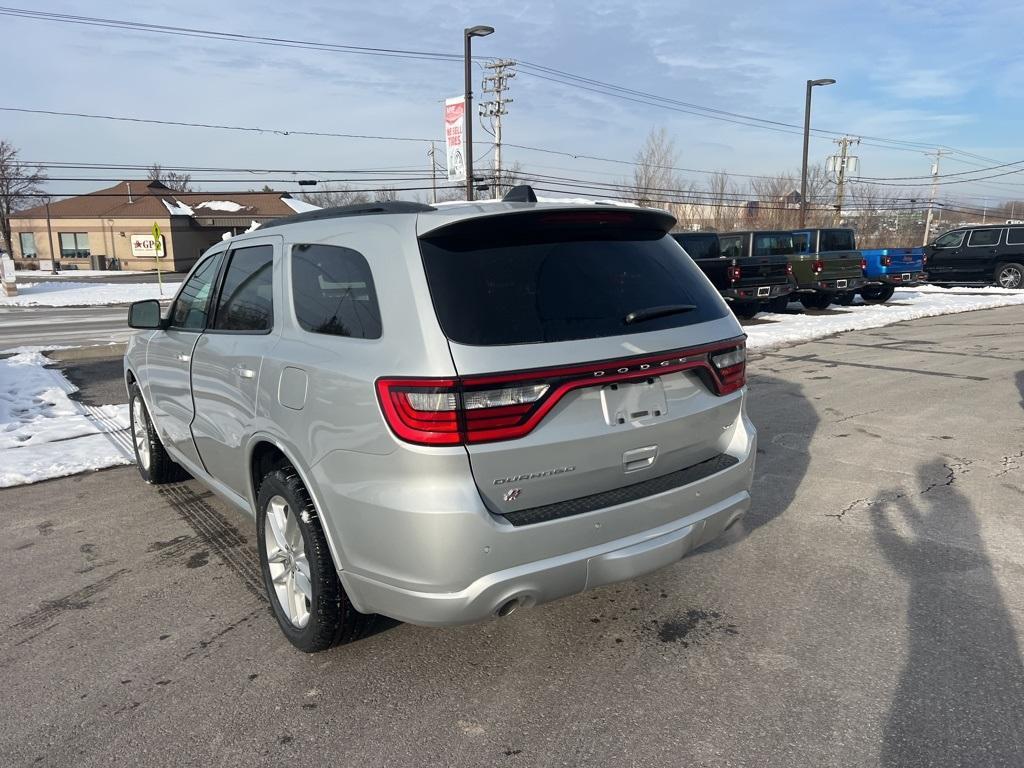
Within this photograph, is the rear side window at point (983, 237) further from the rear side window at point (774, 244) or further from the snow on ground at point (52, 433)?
the snow on ground at point (52, 433)

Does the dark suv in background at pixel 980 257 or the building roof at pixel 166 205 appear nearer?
the dark suv in background at pixel 980 257

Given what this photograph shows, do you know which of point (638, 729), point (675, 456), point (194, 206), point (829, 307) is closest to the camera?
point (638, 729)

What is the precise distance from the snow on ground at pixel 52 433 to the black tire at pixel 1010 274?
25875 millimetres

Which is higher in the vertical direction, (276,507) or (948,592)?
(276,507)

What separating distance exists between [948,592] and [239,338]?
3649 mm

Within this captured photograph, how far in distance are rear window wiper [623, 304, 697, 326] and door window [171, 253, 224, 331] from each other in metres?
2.46

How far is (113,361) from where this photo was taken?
11539 millimetres

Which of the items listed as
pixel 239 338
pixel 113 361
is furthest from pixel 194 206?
pixel 239 338

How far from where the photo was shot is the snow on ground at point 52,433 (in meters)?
5.84

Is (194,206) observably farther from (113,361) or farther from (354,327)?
(354,327)

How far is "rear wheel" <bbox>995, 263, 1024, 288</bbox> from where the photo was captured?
2327cm

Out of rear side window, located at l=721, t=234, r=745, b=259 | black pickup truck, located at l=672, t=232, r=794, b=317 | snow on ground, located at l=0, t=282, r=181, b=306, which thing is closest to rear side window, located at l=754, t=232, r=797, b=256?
black pickup truck, located at l=672, t=232, r=794, b=317

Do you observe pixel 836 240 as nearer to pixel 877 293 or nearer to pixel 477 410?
pixel 877 293

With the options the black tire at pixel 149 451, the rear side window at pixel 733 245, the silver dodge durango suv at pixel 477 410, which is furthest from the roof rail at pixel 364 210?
the rear side window at pixel 733 245
